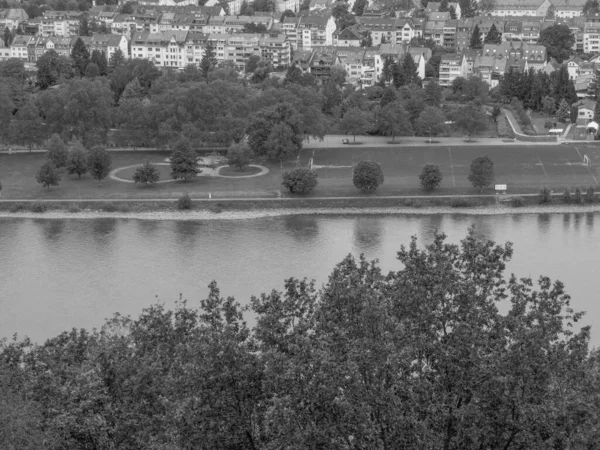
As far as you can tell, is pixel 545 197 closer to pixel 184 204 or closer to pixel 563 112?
pixel 184 204

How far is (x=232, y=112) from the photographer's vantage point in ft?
70.9

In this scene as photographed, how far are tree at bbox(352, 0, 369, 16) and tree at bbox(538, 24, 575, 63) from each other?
27.9 ft

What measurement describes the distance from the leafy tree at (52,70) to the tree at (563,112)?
13.1 metres

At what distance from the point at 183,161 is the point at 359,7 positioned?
71.7ft

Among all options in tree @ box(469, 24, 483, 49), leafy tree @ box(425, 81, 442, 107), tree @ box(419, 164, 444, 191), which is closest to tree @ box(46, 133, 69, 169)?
tree @ box(419, 164, 444, 191)

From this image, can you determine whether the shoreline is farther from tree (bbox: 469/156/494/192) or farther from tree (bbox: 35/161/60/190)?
Answer: tree (bbox: 35/161/60/190)

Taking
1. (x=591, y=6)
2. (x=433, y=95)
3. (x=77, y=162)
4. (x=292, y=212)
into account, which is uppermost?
(x=591, y=6)

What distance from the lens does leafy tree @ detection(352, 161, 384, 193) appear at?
706 inches

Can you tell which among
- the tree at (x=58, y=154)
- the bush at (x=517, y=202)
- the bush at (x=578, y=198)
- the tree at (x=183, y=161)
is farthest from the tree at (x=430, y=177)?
the tree at (x=58, y=154)

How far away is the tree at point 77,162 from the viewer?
760 inches

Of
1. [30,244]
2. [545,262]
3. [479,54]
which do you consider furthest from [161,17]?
[545,262]

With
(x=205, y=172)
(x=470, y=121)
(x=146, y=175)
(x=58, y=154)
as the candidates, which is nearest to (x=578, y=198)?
(x=470, y=121)

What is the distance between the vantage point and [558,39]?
32.2 meters

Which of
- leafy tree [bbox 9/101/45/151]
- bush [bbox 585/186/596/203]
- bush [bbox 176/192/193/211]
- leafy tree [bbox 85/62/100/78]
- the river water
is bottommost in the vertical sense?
the river water
